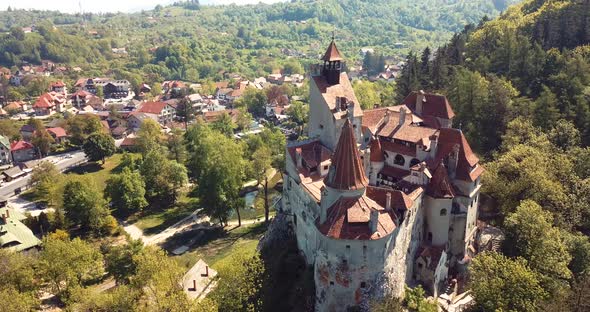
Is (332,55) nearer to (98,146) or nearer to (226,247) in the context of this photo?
(226,247)

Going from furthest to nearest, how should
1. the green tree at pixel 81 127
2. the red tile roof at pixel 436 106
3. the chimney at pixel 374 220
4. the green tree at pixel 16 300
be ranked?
1. the green tree at pixel 81 127
2. the red tile roof at pixel 436 106
3. the green tree at pixel 16 300
4. the chimney at pixel 374 220

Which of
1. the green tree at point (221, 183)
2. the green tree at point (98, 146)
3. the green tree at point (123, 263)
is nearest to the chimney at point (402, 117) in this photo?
the green tree at point (221, 183)

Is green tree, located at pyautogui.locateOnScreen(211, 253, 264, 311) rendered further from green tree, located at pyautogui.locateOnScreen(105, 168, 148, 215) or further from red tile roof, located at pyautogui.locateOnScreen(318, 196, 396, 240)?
green tree, located at pyautogui.locateOnScreen(105, 168, 148, 215)

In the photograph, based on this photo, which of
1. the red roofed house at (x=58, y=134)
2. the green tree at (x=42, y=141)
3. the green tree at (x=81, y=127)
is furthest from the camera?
the red roofed house at (x=58, y=134)

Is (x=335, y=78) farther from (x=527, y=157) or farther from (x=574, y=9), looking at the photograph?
(x=574, y=9)

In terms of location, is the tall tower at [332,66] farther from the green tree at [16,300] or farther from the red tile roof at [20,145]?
the red tile roof at [20,145]

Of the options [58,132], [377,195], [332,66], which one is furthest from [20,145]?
[377,195]

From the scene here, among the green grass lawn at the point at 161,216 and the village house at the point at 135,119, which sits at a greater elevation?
the village house at the point at 135,119
